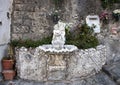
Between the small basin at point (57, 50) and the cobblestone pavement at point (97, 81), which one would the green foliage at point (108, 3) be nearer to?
the small basin at point (57, 50)

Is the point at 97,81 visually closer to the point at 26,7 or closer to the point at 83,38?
the point at 83,38

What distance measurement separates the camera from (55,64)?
634 centimetres

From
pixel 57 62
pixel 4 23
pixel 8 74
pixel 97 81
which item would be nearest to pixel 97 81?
pixel 97 81

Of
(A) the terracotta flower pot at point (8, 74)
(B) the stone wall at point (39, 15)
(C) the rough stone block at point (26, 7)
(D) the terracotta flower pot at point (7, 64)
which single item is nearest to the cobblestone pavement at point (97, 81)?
(A) the terracotta flower pot at point (8, 74)

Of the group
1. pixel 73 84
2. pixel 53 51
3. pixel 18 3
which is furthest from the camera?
pixel 18 3

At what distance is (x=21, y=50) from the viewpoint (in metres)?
6.50

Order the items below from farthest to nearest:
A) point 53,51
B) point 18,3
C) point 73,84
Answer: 1. point 18,3
2. point 73,84
3. point 53,51

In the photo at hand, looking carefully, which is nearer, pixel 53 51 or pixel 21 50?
pixel 53 51

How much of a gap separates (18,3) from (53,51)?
1.64m

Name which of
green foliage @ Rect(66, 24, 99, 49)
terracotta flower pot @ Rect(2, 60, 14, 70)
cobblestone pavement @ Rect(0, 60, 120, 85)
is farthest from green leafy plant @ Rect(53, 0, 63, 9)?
cobblestone pavement @ Rect(0, 60, 120, 85)

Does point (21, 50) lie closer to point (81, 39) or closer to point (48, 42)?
point (48, 42)

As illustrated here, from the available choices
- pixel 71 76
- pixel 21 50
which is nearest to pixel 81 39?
pixel 71 76

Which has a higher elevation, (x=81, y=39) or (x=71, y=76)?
(x=81, y=39)

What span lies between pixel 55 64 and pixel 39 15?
132 centimetres
